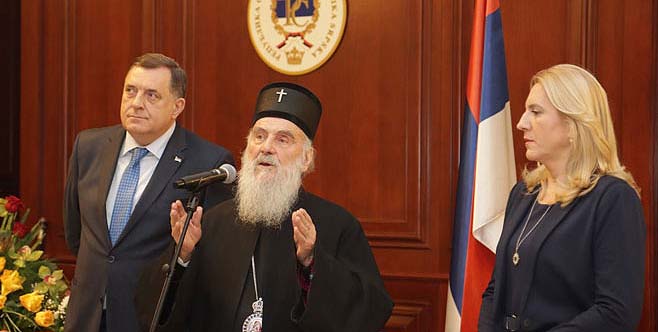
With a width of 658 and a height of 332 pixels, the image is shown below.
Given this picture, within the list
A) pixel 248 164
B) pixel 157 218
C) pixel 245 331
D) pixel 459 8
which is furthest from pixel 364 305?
pixel 459 8

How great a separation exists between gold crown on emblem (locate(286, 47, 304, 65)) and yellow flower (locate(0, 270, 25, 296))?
225 cm

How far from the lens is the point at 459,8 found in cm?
507

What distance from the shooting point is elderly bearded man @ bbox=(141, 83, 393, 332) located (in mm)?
3154

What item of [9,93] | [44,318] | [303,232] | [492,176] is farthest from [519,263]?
[9,93]

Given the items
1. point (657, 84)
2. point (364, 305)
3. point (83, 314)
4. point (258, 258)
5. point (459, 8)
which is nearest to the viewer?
point (364, 305)

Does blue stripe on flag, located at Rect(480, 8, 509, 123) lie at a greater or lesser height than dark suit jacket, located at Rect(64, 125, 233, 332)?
greater

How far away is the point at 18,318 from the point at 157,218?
76 cm

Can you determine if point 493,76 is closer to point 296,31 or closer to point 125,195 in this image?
point 296,31

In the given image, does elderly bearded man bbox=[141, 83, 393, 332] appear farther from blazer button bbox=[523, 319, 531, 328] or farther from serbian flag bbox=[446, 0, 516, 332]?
serbian flag bbox=[446, 0, 516, 332]

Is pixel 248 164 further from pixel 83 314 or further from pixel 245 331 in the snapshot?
pixel 83 314

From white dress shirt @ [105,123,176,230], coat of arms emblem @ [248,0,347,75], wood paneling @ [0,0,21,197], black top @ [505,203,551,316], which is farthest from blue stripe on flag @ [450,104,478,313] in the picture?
wood paneling @ [0,0,21,197]

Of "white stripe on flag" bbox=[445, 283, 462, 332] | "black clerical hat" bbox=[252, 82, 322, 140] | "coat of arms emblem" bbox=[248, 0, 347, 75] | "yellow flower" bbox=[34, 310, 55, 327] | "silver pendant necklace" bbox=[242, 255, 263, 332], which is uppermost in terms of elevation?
"coat of arms emblem" bbox=[248, 0, 347, 75]

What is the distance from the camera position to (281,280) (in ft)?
11.0

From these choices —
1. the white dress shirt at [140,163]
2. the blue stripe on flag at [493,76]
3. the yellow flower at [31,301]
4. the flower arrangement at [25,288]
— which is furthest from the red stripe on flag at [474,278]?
the yellow flower at [31,301]
